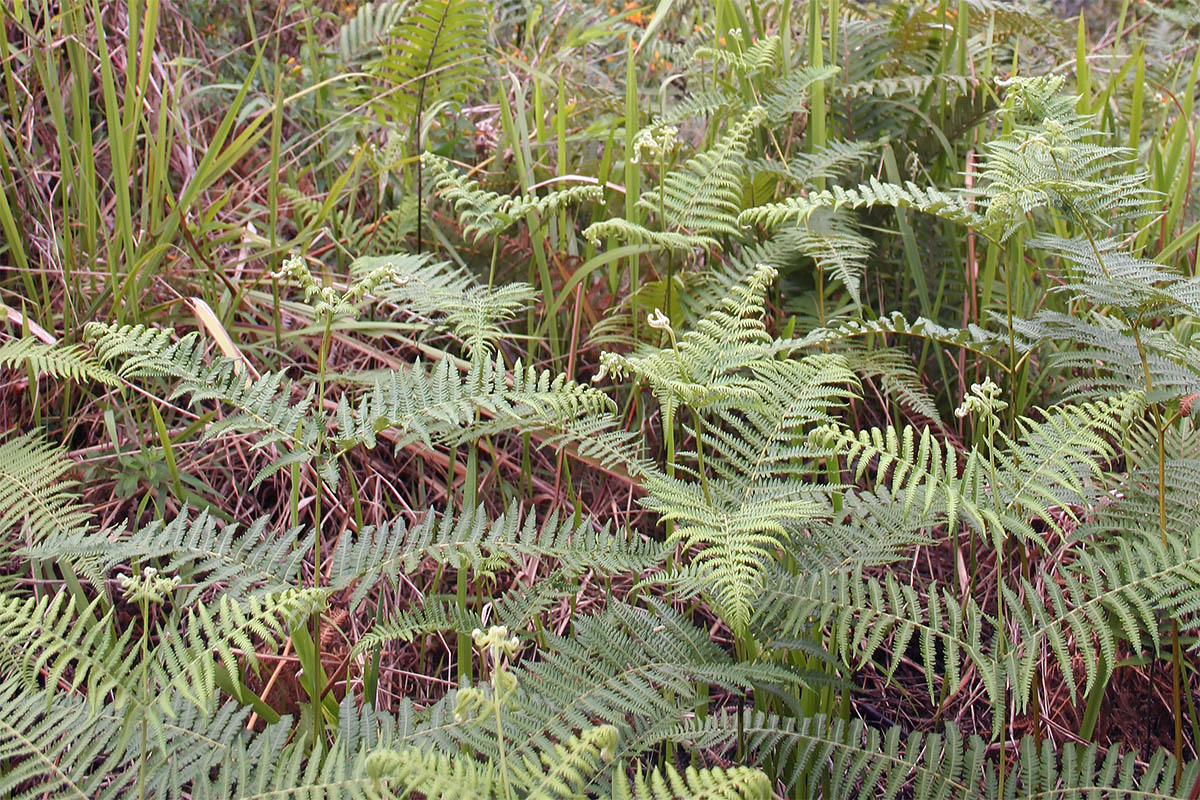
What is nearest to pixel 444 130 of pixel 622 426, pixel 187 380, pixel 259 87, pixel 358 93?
pixel 358 93

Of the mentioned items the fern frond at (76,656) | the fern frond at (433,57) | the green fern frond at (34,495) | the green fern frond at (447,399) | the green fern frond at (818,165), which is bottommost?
the green fern frond at (34,495)

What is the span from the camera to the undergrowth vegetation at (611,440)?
4.27ft

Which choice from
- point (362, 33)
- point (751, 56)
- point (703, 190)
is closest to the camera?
point (703, 190)

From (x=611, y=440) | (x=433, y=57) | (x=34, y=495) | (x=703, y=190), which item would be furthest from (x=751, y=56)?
(x=34, y=495)

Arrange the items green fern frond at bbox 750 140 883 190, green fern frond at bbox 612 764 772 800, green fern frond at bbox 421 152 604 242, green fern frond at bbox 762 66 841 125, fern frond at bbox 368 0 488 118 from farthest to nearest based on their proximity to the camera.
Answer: fern frond at bbox 368 0 488 118, green fern frond at bbox 762 66 841 125, green fern frond at bbox 750 140 883 190, green fern frond at bbox 421 152 604 242, green fern frond at bbox 612 764 772 800

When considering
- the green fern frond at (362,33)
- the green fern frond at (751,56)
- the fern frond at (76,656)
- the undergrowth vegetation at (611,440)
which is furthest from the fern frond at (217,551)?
the green fern frond at (362,33)

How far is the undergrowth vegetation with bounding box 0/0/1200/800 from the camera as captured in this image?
1301 millimetres

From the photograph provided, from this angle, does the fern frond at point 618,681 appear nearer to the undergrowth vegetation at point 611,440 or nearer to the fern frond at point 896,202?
the undergrowth vegetation at point 611,440

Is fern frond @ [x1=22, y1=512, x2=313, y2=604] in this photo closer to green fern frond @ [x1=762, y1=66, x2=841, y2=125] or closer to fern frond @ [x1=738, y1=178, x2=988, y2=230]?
fern frond @ [x1=738, y1=178, x2=988, y2=230]

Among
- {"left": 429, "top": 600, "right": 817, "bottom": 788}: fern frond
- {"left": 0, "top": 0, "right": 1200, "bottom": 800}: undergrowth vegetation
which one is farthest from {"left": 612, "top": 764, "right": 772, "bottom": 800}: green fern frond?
{"left": 429, "top": 600, "right": 817, "bottom": 788}: fern frond

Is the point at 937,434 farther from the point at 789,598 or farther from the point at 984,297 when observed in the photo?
the point at 789,598

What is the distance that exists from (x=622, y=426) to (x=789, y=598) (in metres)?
0.71

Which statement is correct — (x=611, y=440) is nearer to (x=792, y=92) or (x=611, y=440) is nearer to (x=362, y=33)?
(x=792, y=92)

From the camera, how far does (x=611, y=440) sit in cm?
165
